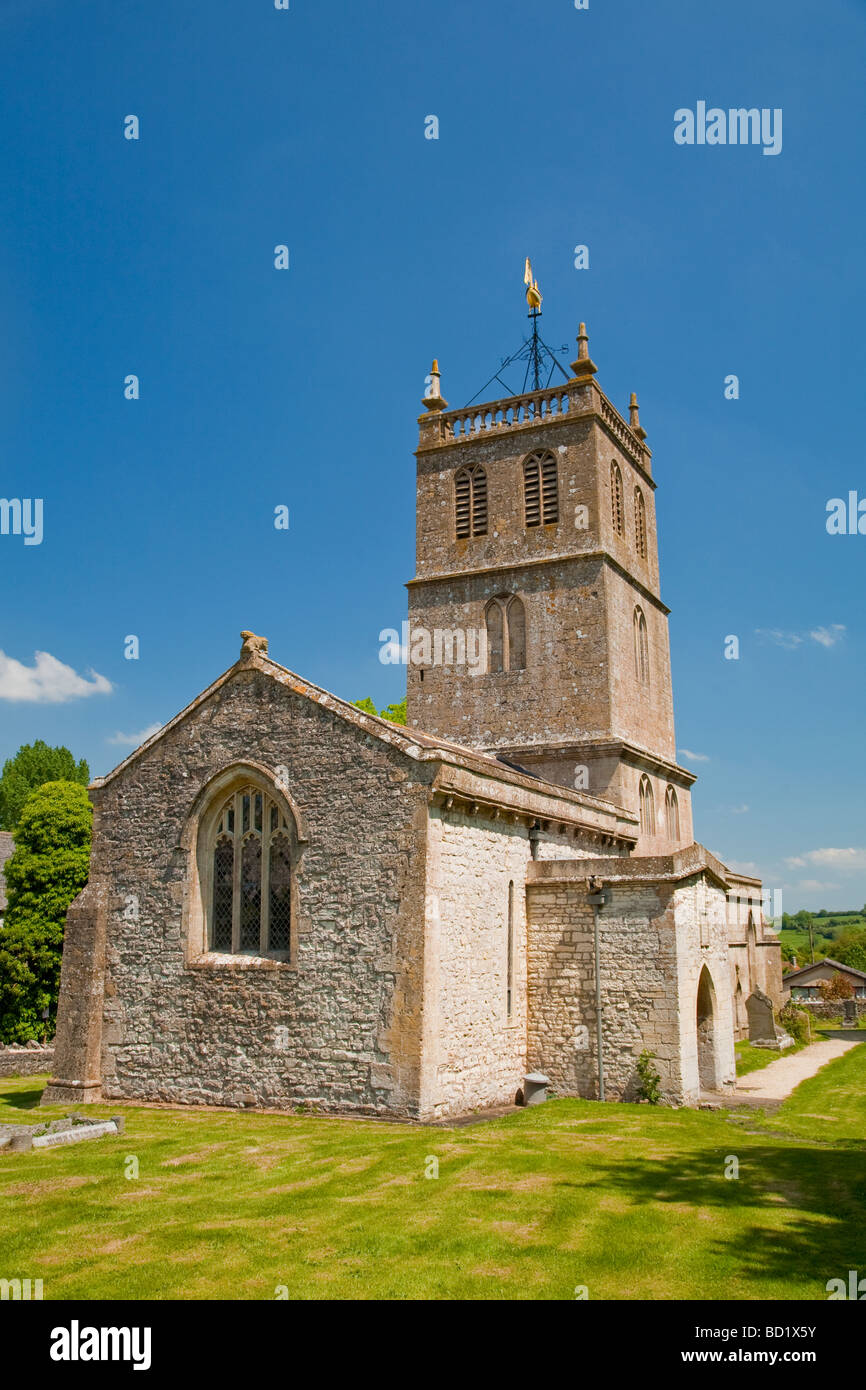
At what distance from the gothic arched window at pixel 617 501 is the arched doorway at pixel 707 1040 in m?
14.6

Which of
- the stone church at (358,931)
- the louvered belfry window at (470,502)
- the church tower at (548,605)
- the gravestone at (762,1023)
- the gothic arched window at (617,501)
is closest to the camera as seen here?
the stone church at (358,931)

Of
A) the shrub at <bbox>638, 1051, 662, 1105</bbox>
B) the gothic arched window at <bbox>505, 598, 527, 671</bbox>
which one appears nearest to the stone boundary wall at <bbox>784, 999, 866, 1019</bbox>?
the gothic arched window at <bbox>505, 598, 527, 671</bbox>

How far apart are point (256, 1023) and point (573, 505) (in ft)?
56.8

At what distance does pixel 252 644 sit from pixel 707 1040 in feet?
36.2

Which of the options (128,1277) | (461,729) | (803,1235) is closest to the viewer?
(128,1277)

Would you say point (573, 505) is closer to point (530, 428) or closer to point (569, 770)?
point (530, 428)

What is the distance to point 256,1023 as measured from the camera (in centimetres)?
1555

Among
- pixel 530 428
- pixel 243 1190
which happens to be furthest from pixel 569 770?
pixel 243 1190

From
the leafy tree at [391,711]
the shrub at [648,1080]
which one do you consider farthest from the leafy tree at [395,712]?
the shrub at [648,1080]

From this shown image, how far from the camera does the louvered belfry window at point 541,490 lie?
27.9 metres

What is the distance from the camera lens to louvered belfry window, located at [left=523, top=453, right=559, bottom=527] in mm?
27891

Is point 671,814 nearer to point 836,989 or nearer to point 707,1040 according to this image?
point 707,1040

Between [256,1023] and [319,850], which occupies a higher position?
[319,850]

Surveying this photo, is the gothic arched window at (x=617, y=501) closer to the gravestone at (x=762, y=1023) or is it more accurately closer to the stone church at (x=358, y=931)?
the stone church at (x=358, y=931)
